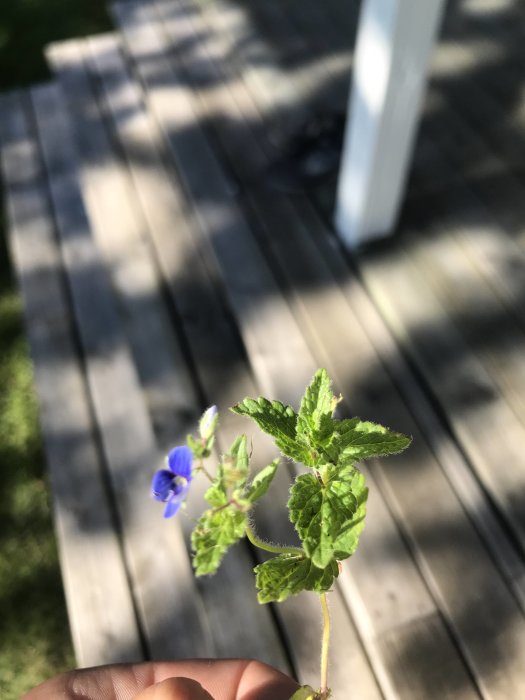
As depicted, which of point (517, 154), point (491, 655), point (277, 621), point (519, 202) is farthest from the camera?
point (517, 154)

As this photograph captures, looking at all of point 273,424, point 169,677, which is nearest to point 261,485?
point 273,424

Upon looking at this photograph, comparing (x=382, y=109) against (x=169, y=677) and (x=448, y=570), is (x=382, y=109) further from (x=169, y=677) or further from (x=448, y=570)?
(x=169, y=677)

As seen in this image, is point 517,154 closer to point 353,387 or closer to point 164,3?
point 353,387

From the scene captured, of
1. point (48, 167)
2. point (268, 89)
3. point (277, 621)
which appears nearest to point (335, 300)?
point (277, 621)

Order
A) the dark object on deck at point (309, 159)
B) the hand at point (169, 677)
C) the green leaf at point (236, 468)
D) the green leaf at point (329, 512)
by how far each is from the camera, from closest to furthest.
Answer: the green leaf at point (236, 468) → the green leaf at point (329, 512) → the hand at point (169, 677) → the dark object on deck at point (309, 159)

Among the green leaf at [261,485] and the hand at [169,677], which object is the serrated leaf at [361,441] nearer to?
the green leaf at [261,485]

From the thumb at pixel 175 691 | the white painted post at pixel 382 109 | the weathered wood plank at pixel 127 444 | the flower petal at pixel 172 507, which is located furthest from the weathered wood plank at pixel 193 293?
the flower petal at pixel 172 507

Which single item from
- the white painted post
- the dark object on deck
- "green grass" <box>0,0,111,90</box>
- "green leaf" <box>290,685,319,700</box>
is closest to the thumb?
"green leaf" <box>290,685,319,700</box>
